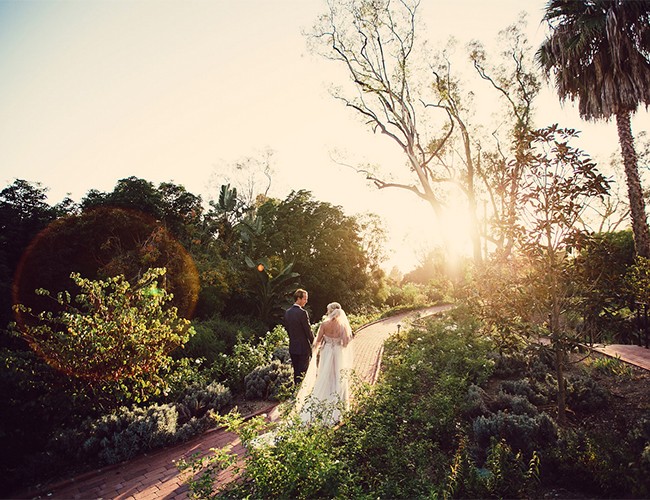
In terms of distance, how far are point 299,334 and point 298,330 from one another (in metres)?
0.11

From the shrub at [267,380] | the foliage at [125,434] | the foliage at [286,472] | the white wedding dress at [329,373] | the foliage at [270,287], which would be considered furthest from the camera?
the foliage at [270,287]

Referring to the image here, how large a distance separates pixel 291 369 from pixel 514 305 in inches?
180

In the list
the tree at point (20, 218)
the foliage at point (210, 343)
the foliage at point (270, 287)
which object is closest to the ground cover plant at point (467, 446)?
the foliage at point (210, 343)

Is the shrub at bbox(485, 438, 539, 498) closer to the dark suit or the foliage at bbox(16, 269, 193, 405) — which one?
the dark suit

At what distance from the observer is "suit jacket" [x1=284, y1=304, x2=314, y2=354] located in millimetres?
6719

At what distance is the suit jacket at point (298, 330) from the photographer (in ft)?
22.0

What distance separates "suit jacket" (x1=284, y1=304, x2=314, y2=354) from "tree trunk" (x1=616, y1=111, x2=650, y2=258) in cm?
Result: 956

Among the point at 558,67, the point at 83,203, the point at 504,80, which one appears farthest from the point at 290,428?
the point at 504,80

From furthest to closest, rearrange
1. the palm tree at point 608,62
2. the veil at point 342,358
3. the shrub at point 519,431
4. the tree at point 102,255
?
1. the tree at point 102,255
2. the palm tree at point 608,62
3. the veil at point 342,358
4. the shrub at point 519,431

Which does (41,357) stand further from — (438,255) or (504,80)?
(438,255)

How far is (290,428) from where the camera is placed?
12.0 ft

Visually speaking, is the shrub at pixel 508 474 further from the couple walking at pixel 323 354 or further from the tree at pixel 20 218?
the tree at pixel 20 218

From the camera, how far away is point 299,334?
6.87 metres

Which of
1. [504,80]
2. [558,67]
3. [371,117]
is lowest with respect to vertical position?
[558,67]
